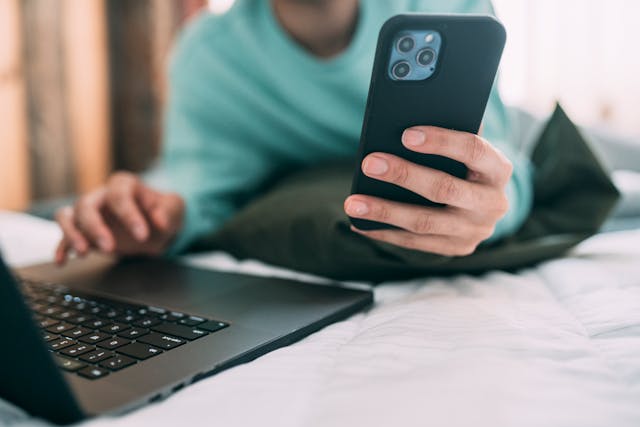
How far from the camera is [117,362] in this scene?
0.41 metres

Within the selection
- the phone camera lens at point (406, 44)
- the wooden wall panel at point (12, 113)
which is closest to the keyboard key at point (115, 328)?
the phone camera lens at point (406, 44)

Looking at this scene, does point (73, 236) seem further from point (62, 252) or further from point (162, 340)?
point (162, 340)

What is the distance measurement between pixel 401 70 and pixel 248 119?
569 mm

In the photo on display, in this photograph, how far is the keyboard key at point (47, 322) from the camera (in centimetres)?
50

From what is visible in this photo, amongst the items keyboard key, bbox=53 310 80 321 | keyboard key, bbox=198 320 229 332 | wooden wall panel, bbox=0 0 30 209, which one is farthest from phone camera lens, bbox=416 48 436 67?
wooden wall panel, bbox=0 0 30 209

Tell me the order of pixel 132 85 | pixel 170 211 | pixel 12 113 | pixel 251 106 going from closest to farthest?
pixel 170 211 < pixel 251 106 < pixel 12 113 < pixel 132 85

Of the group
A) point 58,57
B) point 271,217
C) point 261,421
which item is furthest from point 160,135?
point 261,421

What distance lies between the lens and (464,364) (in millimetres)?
380

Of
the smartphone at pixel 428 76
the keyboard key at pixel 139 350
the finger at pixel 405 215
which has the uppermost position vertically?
the smartphone at pixel 428 76

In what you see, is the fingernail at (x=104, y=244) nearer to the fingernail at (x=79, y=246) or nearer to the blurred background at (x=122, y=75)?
the fingernail at (x=79, y=246)

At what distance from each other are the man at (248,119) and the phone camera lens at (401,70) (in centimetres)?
28

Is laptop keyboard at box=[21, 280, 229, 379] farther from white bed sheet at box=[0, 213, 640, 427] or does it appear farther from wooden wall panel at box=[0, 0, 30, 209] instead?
wooden wall panel at box=[0, 0, 30, 209]

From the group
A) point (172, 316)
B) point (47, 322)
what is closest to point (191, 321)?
point (172, 316)

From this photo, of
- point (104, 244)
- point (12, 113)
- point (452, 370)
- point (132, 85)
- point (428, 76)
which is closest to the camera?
point (452, 370)
